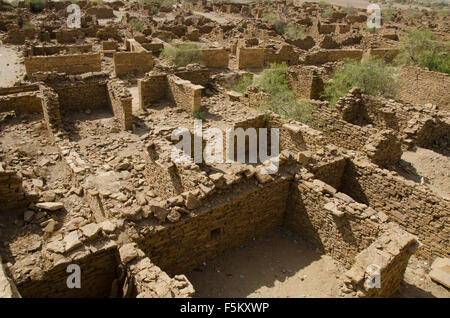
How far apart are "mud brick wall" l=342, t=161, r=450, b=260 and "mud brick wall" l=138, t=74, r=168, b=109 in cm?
874

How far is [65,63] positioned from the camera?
56.0 ft

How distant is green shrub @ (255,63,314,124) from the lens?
13047mm

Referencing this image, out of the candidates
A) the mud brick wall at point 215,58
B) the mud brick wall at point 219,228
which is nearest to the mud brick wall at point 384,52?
the mud brick wall at point 215,58

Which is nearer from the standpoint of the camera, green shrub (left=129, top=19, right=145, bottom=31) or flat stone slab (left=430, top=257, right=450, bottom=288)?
Answer: flat stone slab (left=430, top=257, right=450, bottom=288)

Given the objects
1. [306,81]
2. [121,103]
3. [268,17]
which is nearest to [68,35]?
[121,103]

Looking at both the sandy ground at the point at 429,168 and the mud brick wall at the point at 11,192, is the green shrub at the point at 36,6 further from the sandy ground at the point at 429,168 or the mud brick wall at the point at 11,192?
the sandy ground at the point at 429,168

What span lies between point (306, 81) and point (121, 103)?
9091 mm

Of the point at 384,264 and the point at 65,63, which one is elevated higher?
the point at 65,63

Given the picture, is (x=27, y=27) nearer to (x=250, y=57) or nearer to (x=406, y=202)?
(x=250, y=57)

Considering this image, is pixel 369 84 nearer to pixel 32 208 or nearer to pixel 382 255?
pixel 382 255

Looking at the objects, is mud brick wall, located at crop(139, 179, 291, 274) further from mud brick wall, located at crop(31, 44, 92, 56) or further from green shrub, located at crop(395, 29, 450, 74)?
mud brick wall, located at crop(31, 44, 92, 56)

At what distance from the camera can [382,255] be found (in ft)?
19.4

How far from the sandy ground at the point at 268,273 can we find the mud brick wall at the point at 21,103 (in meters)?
9.74

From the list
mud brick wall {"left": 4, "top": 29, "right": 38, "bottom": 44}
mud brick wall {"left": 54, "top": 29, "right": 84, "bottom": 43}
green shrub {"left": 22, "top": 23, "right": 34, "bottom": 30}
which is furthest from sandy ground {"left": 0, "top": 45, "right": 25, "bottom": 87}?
green shrub {"left": 22, "top": 23, "right": 34, "bottom": 30}
